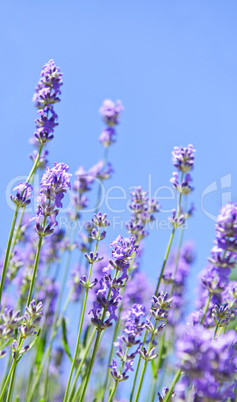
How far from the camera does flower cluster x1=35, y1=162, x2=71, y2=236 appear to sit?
2.03m

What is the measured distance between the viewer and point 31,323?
5.84 ft

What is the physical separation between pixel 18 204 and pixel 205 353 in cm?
130

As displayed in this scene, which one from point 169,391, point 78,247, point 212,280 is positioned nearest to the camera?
point 169,391

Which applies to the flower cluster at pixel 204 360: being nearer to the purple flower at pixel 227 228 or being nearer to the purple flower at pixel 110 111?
the purple flower at pixel 227 228

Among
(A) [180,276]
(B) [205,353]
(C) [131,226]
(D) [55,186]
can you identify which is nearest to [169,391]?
(B) [205,353]

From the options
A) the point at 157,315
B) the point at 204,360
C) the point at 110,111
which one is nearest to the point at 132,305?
the point at 157,315

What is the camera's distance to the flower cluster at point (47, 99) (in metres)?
2.46

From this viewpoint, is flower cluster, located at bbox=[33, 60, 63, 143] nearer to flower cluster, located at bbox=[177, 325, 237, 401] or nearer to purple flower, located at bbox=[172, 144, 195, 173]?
purple flower, located at bbox=[172, 144, 195, 173]

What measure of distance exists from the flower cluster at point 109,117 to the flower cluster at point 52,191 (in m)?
1.99

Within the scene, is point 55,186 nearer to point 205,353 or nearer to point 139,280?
point 205,353

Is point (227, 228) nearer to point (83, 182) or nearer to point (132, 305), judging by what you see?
point (132, 305)

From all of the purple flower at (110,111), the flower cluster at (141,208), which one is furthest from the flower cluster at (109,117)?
the flower cluster at (141,208)

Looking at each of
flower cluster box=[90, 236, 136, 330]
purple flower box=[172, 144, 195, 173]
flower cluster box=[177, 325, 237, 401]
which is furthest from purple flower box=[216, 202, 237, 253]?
purple flower box=[172, 144, 195, 173]

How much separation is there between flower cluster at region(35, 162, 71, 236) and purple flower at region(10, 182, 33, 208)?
155 mm
